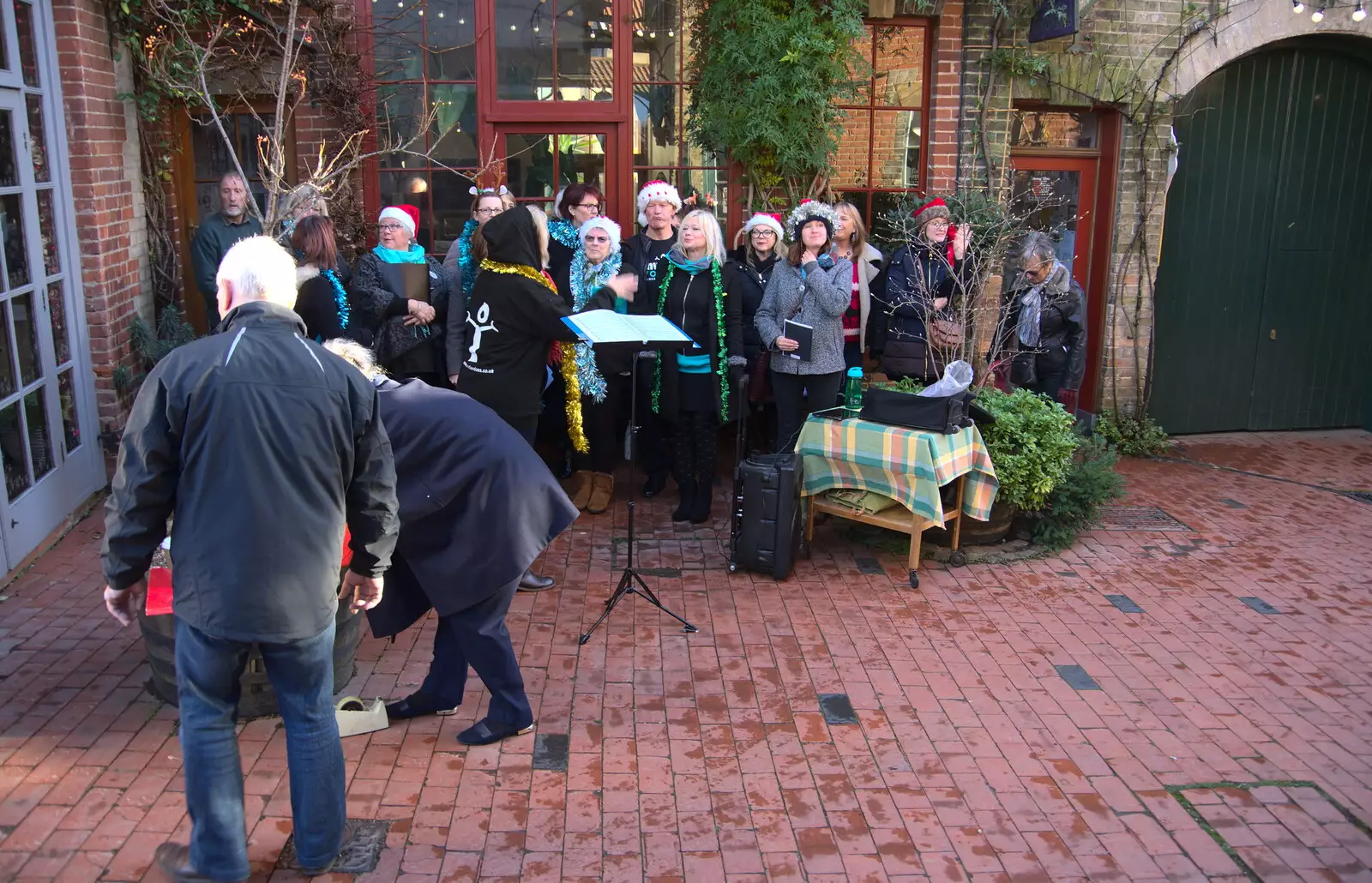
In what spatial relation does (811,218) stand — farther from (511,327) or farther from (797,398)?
(511,327)

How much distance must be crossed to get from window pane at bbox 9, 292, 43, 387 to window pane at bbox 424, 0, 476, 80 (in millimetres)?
3219

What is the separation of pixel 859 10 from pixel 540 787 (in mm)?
6024

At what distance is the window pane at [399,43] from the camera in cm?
792

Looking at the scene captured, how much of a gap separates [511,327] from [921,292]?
2.76m

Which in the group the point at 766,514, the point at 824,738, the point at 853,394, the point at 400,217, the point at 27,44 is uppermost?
the point at 27,44

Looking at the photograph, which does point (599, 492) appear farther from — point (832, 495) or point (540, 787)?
point (540, 787)

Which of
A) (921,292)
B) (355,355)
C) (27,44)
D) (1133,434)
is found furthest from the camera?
(1133,434)

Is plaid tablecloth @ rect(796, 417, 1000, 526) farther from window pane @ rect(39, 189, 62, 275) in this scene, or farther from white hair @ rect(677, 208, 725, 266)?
window pane @ rect(39, 189, 62, 275)

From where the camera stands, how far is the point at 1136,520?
24.0 feet

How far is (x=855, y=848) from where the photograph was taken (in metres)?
3.76

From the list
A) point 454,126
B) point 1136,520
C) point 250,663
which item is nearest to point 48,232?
point 454,126

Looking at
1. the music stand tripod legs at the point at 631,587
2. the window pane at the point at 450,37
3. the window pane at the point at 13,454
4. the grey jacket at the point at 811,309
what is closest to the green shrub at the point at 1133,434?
the grey jacket at the point at 811,309

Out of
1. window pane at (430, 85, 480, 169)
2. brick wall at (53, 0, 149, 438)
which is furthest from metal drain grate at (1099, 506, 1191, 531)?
brick wall at (53, 0, 149, 438)

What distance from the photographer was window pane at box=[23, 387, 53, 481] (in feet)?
19.9
